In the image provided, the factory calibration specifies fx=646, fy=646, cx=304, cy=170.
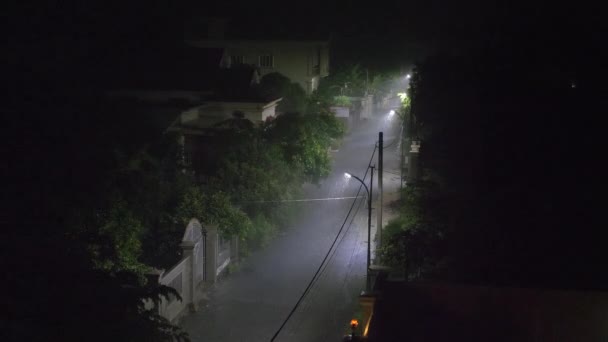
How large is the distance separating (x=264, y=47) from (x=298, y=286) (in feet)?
77.4

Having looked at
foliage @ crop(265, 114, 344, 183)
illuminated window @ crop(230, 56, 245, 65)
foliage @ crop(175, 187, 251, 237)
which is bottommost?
foliage @ crop(175, 187, 251, 237)

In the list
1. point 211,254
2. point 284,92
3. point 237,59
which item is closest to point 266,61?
point 237,59

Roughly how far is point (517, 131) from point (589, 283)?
15.6 ft

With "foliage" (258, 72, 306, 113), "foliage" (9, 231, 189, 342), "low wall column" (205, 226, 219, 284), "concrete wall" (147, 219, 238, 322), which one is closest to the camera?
"foliage" (9, 231, 189, 342)

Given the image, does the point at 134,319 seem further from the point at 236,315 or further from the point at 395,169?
the point at 395,169

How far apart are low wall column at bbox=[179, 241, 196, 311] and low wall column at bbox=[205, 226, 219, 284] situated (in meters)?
1.36

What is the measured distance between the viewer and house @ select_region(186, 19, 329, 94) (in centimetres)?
3656

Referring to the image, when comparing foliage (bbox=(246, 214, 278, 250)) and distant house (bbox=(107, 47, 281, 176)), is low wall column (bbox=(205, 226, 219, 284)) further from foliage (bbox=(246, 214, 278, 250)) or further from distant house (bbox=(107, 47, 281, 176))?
distant house (bbox=(107, 47, 281, 176))

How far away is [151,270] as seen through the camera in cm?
1150

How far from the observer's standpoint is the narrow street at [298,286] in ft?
41.9

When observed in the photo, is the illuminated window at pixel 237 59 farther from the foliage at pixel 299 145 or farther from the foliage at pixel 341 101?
the foliage at pixel 299 145

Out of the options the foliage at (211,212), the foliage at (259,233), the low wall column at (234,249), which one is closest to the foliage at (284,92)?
the foliage at (259,233)

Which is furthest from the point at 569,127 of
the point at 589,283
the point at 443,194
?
the point at 589,283

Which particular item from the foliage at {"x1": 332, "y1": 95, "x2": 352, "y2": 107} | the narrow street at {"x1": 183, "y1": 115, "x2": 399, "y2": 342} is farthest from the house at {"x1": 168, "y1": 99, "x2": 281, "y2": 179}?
the foliage at {"x1": 332, "y1": 95, "x2": 352, "y2": 107}
